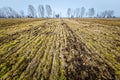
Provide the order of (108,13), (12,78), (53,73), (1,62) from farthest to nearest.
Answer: (108,13) < (1,62) < (53,73) < (12,78)

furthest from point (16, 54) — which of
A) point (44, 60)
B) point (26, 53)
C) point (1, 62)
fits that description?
point (44, 60)

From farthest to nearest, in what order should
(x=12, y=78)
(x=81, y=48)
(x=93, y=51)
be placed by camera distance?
(x=81, y=48), (x=93, y=51), (x=12, y=78)

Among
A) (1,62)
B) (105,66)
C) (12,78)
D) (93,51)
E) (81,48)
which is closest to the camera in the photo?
(12,78)

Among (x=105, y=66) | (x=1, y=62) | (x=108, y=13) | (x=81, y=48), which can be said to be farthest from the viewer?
(x=108, y=13)

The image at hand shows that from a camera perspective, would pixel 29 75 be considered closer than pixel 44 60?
Yes

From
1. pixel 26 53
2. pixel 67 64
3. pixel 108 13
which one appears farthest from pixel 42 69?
pixel 108 13

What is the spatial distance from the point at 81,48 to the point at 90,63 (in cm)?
274

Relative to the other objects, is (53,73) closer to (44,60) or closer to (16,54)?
(44,60)

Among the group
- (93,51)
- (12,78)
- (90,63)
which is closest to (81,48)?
(93,51)

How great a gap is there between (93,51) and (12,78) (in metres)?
6.18

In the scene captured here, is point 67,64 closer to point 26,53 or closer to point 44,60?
point 44,60

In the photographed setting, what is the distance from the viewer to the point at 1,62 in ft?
23.8

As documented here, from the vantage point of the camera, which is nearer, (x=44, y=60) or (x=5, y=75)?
(x=5, y=75)

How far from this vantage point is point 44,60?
742 cm
